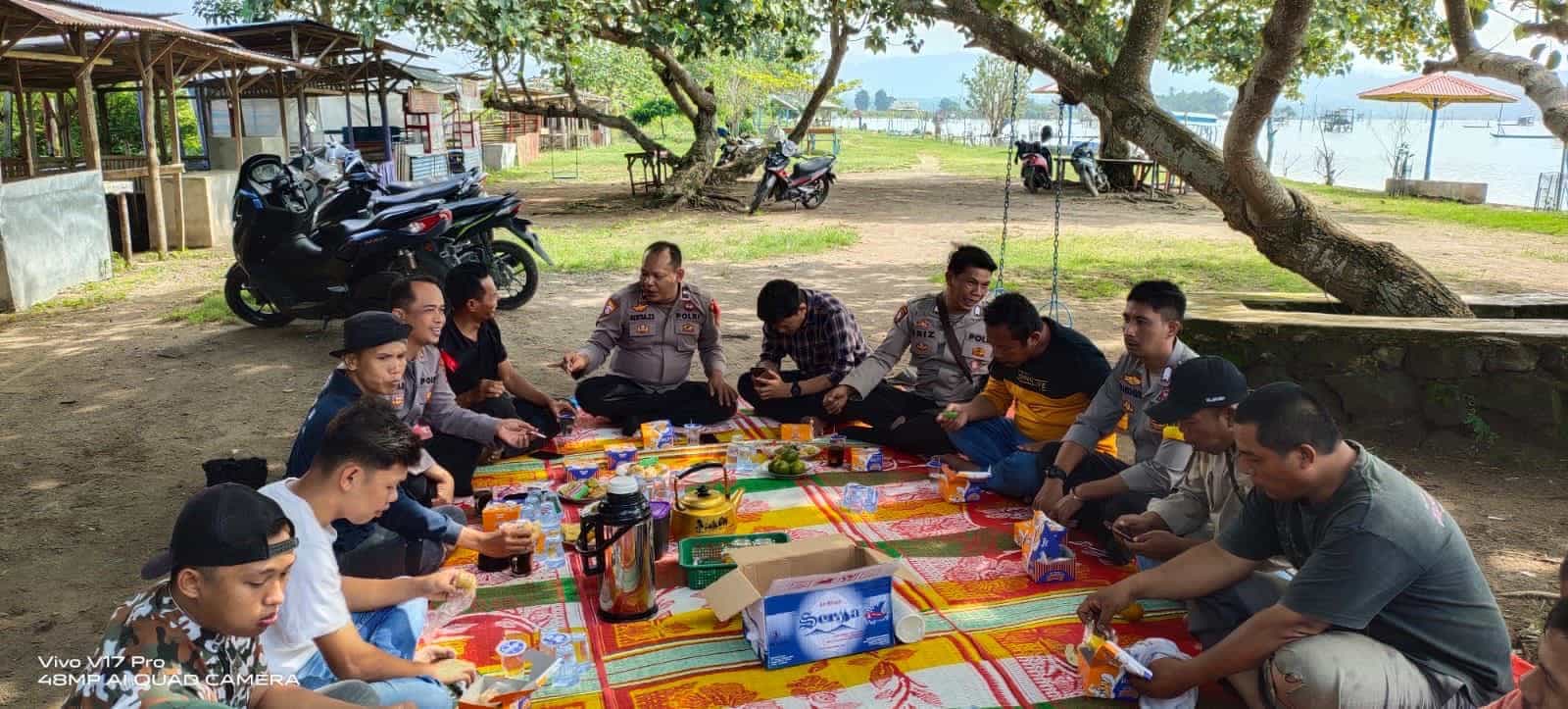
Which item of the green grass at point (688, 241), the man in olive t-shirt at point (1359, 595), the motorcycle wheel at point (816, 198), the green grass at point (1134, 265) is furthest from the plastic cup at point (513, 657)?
the motorcycle wheel at point (816, 198)

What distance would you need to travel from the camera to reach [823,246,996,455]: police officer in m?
4.97

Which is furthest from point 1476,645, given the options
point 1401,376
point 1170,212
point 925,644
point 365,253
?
point 1170,212

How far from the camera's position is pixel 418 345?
424cm

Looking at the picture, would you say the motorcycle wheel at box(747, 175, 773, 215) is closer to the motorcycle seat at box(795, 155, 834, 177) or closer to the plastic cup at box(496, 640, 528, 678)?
the motorcycle seat at box(795, 155, 834, 177)

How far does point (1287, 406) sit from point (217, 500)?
7.74ft

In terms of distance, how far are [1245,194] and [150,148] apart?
10.9 m

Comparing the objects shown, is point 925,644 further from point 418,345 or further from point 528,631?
point 418,345

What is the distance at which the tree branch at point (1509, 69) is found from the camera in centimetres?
429

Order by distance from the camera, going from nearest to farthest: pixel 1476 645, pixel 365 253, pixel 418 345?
pixel 1476 645 → pixel 418 345 → pixel 365 253

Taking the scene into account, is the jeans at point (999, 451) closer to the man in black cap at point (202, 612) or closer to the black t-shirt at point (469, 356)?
the black t-shirt at point (469, 356)

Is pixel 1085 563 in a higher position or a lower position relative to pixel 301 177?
lower

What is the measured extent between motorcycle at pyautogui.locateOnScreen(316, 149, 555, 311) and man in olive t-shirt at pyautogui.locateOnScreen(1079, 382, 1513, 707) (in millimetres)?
6124

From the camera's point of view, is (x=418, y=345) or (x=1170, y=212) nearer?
(x=418, y=345)

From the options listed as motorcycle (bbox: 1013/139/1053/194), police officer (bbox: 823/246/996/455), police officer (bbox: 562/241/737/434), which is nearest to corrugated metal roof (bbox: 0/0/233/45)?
police officer (bbox: 562/241/737/434)
